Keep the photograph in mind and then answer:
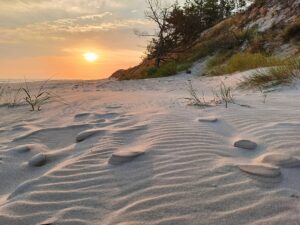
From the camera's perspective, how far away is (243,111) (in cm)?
419

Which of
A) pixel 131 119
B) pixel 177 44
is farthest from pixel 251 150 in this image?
pixel 177 44

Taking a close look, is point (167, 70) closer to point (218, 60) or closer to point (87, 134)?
point (218, 60)

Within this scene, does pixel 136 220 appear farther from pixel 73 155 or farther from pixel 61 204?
pixel 73 155

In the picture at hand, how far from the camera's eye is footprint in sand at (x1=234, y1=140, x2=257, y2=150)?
2887 millimetres

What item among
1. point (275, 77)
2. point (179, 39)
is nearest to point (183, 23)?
point (179, 39)

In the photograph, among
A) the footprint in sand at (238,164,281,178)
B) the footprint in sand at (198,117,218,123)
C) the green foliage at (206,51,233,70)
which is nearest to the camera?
the footprint in sand at (238,164,281,178)

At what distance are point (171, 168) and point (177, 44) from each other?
19.0 m

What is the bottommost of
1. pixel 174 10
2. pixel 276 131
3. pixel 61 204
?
pixel 61 204

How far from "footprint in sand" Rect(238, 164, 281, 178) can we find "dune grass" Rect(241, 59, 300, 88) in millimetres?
4406

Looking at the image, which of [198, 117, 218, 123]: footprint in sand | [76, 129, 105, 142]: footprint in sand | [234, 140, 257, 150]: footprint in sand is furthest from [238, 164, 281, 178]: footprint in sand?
[76, 129, 105, 142]: footprint in sand

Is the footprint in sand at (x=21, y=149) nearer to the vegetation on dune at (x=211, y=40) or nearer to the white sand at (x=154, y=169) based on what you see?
the white sand at (x=154, y=169)

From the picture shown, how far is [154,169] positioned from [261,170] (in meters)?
0.64

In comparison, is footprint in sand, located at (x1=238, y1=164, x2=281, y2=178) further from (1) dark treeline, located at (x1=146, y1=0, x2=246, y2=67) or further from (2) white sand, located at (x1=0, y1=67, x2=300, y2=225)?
(1) dark treeline, located at (x1=146, y1=0, x2=246, y2=67)

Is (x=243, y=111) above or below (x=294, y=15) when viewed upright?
below
